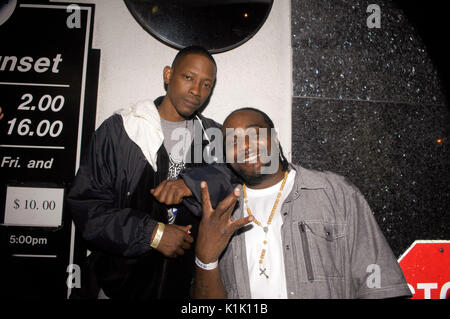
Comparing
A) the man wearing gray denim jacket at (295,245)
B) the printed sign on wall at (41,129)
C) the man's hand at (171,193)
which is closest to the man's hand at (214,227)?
the man wearing gray denim jacket at (295,245)

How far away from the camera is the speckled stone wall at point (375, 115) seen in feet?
5.88

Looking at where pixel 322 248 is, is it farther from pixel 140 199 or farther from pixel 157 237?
pixel 140 199

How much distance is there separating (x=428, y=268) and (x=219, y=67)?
2.21m

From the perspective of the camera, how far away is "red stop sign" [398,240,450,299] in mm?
1707

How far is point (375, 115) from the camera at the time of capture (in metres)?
1.84

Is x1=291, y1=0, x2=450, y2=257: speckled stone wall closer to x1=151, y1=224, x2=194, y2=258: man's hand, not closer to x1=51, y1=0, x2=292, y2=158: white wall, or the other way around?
x1=51, y1=0, x2=292, y2=158: white wall

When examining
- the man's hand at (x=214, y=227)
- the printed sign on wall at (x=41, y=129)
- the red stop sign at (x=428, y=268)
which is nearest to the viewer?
the man's hand at (x=214, y=227)

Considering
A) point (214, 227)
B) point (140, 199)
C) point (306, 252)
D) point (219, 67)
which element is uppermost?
point (219, 67)

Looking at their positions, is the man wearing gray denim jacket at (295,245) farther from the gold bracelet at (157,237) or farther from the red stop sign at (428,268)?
the red stop sign at (428,268)

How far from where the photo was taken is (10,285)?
1.58 m

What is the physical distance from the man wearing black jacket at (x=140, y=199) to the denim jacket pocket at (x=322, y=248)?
633mm

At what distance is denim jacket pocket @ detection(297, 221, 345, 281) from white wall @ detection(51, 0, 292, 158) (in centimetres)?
66

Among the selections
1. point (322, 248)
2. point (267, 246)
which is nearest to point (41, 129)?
point (267, 246)
